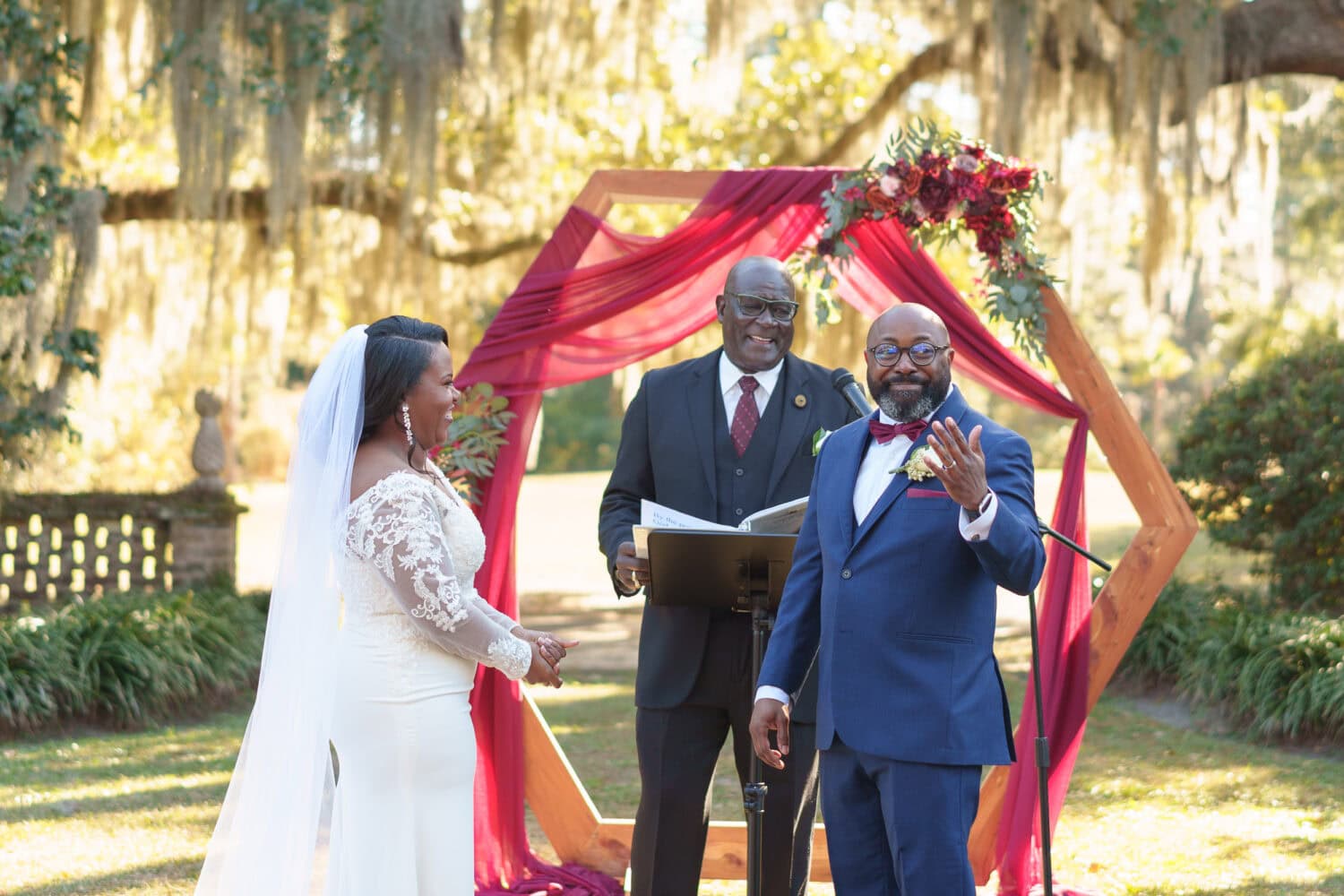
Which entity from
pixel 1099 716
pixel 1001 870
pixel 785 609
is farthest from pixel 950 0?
pixel 785 609

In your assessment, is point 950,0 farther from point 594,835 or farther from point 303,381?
point 303,381

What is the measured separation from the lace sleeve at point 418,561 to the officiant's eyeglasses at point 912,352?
1186mm

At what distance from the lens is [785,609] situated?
3762 millimetres

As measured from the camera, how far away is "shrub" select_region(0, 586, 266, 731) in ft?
27.7

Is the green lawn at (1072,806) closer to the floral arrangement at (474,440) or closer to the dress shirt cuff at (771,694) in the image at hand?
the floral arrangement at (474,440)

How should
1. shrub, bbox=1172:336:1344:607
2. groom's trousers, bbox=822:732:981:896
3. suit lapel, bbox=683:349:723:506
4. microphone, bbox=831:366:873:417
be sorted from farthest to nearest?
shrub, bbox=1172:336:1344:607, suit lapel, bbox=683:349:723:506, microphone, bbox=831:366:873:417, groom's trousers, bbox=822:732:981:896

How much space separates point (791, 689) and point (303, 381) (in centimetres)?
3036

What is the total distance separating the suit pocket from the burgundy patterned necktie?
1164mm

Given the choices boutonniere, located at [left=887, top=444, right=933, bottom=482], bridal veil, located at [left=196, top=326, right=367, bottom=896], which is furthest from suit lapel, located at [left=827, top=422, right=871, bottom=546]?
bridal veil, located at [left=196, top=326, right=367, bottom=896]

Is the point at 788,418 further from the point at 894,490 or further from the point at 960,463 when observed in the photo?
the point at 960,463

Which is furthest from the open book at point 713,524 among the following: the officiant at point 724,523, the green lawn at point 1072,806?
the green lawn at point 1072,806

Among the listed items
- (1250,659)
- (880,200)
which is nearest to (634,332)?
(880,200)

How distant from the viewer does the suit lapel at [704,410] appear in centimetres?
459

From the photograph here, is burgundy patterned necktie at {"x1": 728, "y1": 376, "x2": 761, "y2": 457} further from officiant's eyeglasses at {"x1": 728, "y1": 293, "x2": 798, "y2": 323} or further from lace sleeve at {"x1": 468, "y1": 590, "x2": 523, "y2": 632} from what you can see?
lace sleeve at {"x1": 468, "y1": 590, "x2": 523, "y2": 632}
